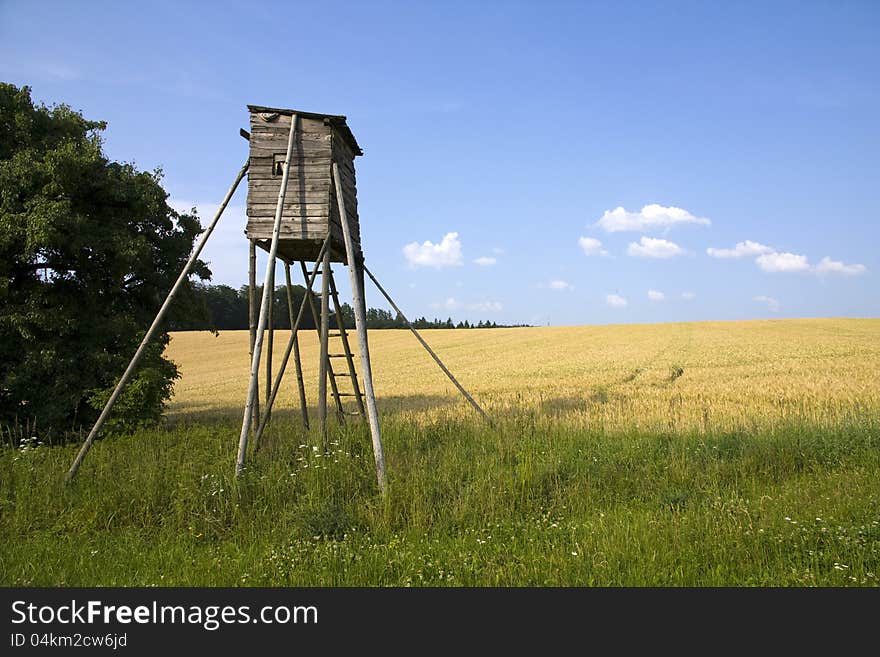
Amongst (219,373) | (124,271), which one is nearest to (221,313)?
(219,373)

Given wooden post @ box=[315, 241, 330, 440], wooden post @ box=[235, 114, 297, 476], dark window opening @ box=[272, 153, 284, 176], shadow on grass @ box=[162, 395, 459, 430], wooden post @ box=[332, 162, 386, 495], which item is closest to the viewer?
wooden post @ box=[332, 162, 386, 495]

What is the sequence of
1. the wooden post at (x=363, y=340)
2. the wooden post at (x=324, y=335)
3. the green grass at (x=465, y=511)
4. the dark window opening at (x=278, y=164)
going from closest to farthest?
the green grass at (x=465, y=511) → the wooden post at (x=363, y=340) → the wooden post at (x=324, y=335) → the dark window opening at (x=278, y=164)

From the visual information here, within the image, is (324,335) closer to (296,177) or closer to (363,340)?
(363,340)

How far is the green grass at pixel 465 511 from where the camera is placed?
5.28m

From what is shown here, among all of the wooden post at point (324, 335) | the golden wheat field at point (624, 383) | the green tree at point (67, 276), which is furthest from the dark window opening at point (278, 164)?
the golden wheat field at point (624, 383)

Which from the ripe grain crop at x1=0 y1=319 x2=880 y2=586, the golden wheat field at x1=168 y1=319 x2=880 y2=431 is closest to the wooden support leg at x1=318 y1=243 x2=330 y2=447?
the ripe grain crop at x1=0 y1=319 x2=880 y2=586

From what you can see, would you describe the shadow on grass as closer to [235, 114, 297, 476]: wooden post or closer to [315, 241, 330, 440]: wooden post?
[315, 241, 330, 440]: wooden post

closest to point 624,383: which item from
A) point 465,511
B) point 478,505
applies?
point 478,505

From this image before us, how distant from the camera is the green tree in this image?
41.4 feet

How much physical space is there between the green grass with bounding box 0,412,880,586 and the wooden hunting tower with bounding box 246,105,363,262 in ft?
12.4

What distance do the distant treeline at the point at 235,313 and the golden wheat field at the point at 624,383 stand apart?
3.65 m

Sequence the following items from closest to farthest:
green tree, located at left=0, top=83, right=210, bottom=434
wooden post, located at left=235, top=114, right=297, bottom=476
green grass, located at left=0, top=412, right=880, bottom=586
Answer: green grass, located at left=0, top=412, right=880, bottom=586 < wooden post, located at left=235, top=114, right=297, bottom=476 < green tree, located at left=0, top=83, right=210, bottom=434

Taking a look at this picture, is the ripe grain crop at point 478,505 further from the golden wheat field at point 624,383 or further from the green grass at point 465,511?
the golden wheat field at point 624,383

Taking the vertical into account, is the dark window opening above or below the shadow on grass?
above
